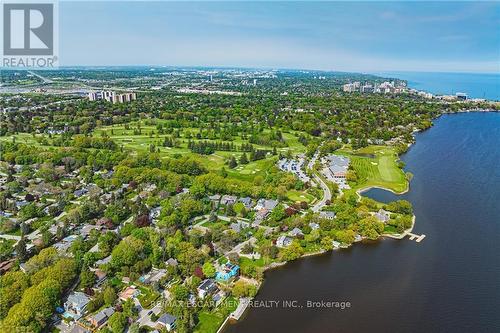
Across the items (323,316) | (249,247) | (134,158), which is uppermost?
(134,158)

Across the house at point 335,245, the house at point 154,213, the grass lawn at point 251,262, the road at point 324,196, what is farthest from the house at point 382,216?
the house at point 154,213

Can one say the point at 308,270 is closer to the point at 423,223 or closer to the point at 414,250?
the point at 414,250

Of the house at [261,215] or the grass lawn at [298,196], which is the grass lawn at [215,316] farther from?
the grass lawn at [298,196]

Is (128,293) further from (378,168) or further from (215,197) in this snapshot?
(378,168)

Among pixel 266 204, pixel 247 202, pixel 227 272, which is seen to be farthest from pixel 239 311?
pixel 247 202

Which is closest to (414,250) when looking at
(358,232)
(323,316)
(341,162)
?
(358,232)

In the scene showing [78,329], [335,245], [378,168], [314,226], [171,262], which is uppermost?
[378,168]
